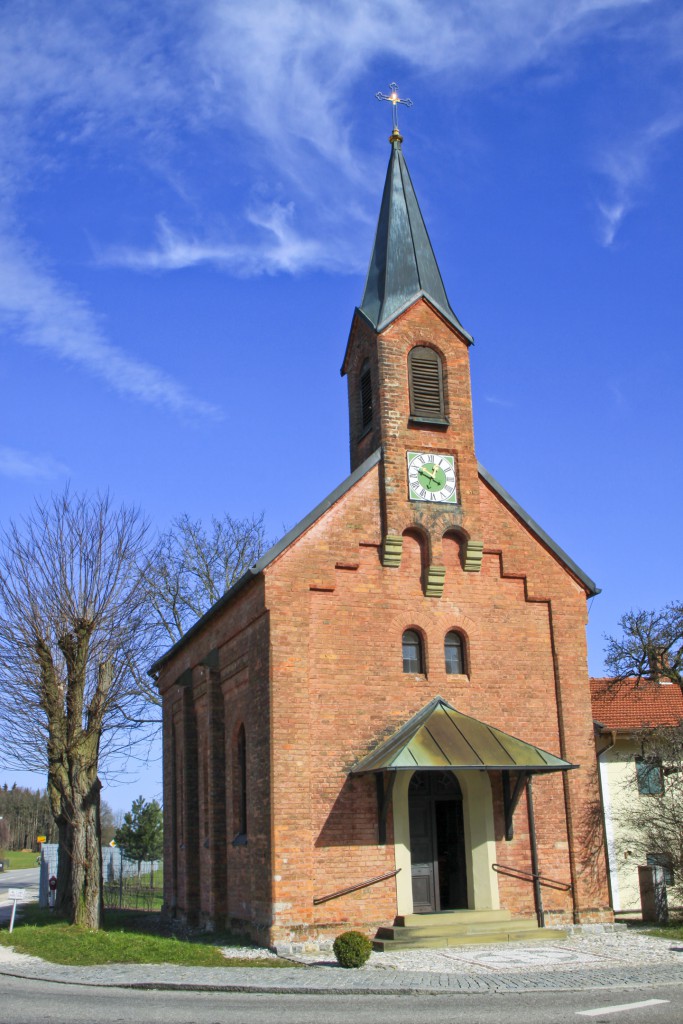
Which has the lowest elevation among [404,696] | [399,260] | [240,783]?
[240,783]

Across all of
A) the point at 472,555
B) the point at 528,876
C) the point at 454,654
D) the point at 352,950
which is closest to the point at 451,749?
the point at 454,654

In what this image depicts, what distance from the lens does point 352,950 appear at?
1509cm

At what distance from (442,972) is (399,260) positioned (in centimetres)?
1559

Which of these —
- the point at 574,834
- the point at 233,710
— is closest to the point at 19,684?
the point at 233,710

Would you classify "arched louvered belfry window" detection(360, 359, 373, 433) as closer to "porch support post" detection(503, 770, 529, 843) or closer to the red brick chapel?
the red brick chapel

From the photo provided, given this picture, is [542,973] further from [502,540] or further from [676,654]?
[676,654]

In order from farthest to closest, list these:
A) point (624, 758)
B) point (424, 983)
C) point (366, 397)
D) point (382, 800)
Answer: point (624, 758), point (366, 397), point (382, 800), point (424, 983)

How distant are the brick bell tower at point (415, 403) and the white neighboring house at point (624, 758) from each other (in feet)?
25.1

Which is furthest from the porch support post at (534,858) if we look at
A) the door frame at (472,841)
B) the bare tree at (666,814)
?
the bare tree at (666,814)

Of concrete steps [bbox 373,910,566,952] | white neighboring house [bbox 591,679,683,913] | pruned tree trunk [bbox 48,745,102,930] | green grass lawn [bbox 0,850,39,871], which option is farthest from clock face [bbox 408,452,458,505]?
green grass lawn [bbox 0,850,39,871]

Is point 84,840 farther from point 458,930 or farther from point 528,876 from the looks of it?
point 528,876

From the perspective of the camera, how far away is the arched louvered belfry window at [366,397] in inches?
893

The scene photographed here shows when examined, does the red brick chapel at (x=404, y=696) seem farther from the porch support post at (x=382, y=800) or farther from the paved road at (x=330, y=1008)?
the paved road at (x=330, y=1008)

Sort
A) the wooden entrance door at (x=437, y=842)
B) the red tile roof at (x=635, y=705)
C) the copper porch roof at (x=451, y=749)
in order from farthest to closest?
the red tile roof at (x=635, y=705) → the wooden entrance door at (x=437, y=842) → the copper porch roof at (x=451, y=749)
